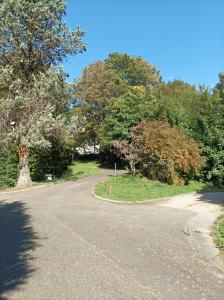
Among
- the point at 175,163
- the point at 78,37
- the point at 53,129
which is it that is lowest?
the point at 175,163

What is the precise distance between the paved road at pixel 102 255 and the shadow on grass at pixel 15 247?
18mm

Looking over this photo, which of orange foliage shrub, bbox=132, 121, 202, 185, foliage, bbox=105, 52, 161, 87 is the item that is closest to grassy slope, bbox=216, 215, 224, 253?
orange foliage shrub, bbox=132, 121, 202, 185

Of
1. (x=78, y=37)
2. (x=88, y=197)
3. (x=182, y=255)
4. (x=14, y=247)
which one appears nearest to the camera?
(x=182, y=255)

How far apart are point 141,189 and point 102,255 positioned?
11.4m

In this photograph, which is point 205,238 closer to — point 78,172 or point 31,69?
point 31,69

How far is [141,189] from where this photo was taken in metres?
19.8

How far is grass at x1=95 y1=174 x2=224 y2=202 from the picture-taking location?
18031 mm

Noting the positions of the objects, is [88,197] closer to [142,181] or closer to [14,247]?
[142,181]

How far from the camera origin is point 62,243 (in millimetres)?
9672

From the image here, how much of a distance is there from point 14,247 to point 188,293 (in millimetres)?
4910

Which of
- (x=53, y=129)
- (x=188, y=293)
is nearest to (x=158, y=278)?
(x=188, y=293)

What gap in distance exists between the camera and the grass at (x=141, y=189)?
18031mm

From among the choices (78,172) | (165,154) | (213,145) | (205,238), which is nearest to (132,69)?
(78,172)

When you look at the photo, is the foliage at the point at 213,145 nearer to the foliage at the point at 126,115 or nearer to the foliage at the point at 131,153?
the foliage at the point at 131,153
